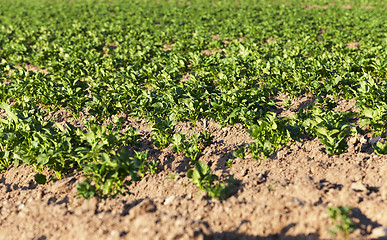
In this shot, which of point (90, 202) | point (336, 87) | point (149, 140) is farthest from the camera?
point (336, 87)

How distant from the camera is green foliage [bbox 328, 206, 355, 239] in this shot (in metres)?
2.61

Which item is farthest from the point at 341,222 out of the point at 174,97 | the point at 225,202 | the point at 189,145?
the point at 174,97

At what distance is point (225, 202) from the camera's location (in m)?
3.50

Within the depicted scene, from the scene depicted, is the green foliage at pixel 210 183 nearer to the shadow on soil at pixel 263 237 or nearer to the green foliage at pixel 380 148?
the shadow on soil at pixel 263 237

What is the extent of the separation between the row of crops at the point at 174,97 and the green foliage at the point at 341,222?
138 cm

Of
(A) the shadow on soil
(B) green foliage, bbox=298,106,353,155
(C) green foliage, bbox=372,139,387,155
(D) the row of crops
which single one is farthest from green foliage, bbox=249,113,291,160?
(A) the shadow on soil

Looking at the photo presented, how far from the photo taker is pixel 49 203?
12.9 feet

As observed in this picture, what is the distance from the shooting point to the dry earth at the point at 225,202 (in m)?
2.99

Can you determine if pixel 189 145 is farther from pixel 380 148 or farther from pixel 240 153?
pixel 380 148

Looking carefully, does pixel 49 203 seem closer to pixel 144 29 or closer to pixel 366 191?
pixel 366 191

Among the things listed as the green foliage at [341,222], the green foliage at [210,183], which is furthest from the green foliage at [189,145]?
the green foliage at [341,222]

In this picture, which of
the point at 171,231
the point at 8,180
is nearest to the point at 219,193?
the point at 171,231

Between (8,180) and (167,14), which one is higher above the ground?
(167,14)

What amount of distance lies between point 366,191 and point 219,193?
1945 mm
